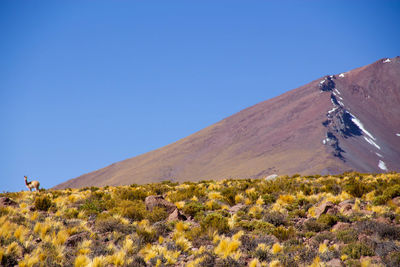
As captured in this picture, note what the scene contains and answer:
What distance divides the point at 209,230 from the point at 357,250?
408 cm

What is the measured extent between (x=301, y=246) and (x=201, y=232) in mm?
2944

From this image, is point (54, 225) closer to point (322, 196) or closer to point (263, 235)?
point (263, 235)

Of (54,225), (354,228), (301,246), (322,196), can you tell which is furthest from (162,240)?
(322,196)

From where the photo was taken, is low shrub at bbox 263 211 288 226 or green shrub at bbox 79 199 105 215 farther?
green shrub at bbox 79 199 105 215

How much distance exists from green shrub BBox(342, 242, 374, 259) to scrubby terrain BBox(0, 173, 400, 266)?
0.08ft

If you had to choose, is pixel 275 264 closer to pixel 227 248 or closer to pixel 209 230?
pixel 227 248

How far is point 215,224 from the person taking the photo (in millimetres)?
11172

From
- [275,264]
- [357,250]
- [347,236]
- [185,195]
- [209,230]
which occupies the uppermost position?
[185,195]

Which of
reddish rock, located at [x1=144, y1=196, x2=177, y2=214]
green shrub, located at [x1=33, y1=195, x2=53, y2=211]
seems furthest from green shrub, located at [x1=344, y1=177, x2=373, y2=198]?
green shrub, located at [x1=33, y1=195, x2=53, y2=211]

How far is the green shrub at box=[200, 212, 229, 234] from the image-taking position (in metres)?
11.0

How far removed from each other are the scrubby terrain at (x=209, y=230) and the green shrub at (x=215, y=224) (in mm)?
30

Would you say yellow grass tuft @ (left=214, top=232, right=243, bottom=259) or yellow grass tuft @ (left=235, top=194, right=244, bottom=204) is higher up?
yellow grass tuft @ (left=235, top=194, right=244, bottom=204)

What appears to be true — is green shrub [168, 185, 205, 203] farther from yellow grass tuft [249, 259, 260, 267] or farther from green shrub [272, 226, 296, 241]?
yellow grass tuft [249, 259, 260, 267]

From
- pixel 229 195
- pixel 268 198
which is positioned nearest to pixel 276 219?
pixel 268 198
